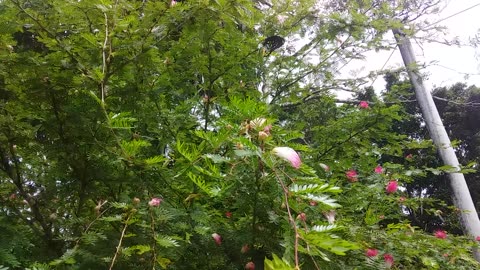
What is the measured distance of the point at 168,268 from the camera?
42.7 inches

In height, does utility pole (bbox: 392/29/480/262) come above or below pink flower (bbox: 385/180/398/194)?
above

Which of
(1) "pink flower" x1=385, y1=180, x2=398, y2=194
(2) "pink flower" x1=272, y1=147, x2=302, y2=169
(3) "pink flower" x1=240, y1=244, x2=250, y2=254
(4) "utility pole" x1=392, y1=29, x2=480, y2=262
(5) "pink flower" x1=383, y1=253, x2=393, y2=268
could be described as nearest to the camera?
(2) "pink flower" x1=272, y1=147, x2=302, y2=169

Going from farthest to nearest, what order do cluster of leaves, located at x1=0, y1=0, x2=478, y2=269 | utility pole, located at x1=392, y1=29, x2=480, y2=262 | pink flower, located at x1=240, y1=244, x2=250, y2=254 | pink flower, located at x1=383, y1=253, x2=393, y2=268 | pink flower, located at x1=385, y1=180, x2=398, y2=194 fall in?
1. utility pole, located at x1=392, y1=29, x2=480, y2=262
2. pink flower, located at x1=385, y1=180, x2=398, y2=194
3. pink flower, located at x1=383, y1=253, x2=393, y2=268
4. pink flower, located at x1=240, y1=244, x2=250, y2=254
5. cluster of leaves, located at x1=0, y1=0, x2=478, y2=269

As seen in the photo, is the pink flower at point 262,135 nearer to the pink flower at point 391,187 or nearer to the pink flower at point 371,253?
the pink flower at point 371,253

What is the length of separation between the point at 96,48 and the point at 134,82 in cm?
22

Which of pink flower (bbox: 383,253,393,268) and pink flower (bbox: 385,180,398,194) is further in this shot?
pink flower (bbox: 385,180,398,194)

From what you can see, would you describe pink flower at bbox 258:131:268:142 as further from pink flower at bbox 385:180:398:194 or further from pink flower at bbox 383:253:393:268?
pink flower at bbox 385:180:398:194

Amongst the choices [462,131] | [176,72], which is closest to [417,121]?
[462,131]

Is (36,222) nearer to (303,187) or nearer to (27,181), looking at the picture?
(27,181)

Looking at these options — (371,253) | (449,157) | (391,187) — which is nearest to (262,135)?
(371,253)

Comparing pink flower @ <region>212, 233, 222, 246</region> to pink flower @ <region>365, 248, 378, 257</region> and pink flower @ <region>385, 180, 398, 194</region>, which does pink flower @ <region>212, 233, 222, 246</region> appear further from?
pink flower @ <region>385, 180, 398, 194</region>

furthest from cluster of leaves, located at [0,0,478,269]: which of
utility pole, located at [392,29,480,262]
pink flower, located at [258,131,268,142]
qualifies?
utility pole, located at [392,29,480,262]

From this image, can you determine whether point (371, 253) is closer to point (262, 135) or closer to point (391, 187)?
point (262, 135)

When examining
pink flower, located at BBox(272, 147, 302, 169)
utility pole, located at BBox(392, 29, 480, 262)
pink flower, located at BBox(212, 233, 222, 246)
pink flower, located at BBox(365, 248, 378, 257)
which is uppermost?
utility pole, located at BBox(392, 29, 480, 262)
